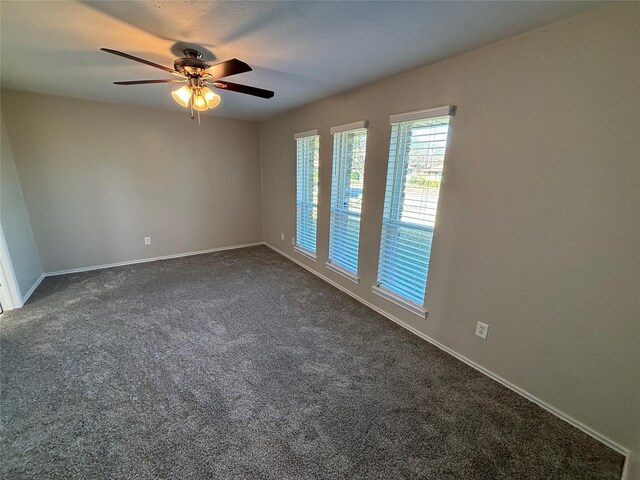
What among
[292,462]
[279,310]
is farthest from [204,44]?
[292,462]

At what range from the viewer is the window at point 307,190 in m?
3.59

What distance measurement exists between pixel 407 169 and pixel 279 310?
1.94 meters

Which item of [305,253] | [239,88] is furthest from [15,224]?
[305,253]

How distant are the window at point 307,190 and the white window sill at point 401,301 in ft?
4.37

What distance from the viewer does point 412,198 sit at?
2.38 meters

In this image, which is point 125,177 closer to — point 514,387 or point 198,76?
point 198,76

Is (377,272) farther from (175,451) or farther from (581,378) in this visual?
(175,451)

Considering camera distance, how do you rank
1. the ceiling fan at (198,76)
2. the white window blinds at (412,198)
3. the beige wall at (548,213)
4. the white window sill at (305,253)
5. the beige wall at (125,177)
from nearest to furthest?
the beige wall at (548,213) < the ceiling fan at (198,76) < the white window blinds at (412,198) < the beige wall at (125,177) < the white window sill at (305,253)

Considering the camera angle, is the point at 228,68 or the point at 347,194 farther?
the point at 347,194

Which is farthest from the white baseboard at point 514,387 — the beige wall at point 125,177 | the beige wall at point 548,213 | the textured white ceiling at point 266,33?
the beige wall at point 125,177

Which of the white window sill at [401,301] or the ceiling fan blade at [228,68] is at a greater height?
the ceiling fan blade at [228,68]

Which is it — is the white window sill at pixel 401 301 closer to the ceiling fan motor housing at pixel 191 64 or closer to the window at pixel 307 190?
the window at pixel 307 190

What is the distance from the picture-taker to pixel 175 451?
1406mm

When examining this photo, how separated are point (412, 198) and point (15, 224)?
169 inches
